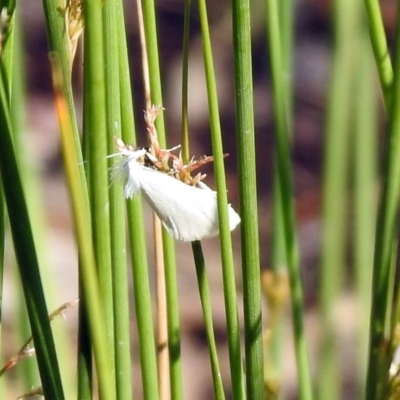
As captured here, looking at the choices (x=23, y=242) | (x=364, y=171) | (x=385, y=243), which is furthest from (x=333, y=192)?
(x=23, y=242)

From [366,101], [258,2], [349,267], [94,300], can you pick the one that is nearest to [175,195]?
[94,300]

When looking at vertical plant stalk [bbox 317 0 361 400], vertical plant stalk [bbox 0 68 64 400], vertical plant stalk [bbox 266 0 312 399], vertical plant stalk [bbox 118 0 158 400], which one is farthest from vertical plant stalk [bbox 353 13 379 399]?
vertical plant stalk [bbox 0 68 64 400]

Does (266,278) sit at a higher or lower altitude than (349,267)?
higher

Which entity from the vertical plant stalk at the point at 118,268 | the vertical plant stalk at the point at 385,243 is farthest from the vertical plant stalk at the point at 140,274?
the vertical plant stalk at the point at 385,243

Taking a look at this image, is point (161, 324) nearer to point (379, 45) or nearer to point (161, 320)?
point (161, 320)

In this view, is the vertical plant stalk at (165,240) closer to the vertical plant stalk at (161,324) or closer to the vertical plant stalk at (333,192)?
the vertical plant stalk at (161,324)

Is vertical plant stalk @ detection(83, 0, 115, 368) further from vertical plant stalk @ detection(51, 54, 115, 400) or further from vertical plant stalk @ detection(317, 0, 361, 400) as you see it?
vertical plant stalk @ detection(317, 0, 361, 400)

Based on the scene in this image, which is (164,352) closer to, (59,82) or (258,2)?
(59,82)
